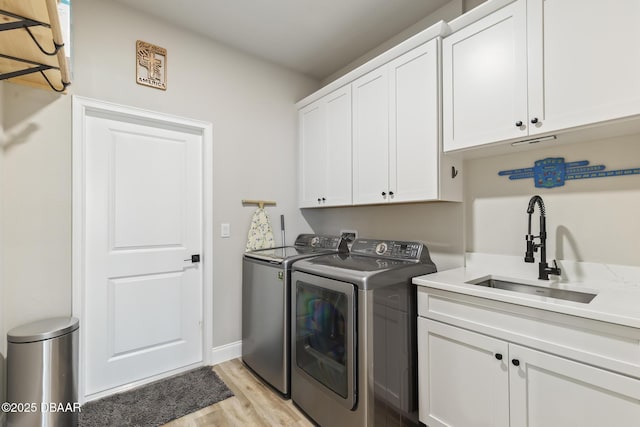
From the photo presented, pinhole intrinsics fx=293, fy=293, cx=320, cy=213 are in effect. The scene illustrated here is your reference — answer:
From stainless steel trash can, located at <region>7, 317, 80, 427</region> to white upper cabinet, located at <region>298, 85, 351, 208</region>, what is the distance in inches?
79.2

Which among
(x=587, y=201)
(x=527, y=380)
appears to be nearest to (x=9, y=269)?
(x=527, y=380)

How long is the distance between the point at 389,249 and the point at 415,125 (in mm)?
893

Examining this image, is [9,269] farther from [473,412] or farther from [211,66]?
[473,412]

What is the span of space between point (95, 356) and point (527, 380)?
2629 millimetres

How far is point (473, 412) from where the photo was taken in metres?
1.46

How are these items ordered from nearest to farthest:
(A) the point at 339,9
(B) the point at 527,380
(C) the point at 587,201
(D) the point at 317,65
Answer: (B) the point at 527,380
(C) the point at 587,201
(A) the point at 339,9
(D) the point at 317,65

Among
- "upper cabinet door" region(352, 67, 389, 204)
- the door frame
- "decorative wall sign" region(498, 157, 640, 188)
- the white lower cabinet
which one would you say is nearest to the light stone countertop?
the white lower cabinet

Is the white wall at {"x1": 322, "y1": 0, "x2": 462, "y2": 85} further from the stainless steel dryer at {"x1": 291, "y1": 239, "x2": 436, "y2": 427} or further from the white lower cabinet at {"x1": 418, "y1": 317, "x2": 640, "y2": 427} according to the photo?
the white lower cabinet at {"x1": 418, "y1": 317, "x2": 640, "y2": 427}

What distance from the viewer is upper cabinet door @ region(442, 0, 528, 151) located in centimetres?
152

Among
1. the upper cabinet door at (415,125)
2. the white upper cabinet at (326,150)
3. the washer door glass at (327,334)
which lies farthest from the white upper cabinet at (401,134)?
the washer door glass at (327,334)

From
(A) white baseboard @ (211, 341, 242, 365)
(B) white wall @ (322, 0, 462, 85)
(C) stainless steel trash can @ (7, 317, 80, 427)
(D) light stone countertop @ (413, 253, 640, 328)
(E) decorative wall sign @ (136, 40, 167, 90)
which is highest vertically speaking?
(B) white wall @ (322, 0, 462, 85)

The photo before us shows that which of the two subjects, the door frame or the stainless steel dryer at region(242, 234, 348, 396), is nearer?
the door frame

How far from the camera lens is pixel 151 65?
227 centimetres

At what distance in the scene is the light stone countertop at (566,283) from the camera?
1.11 m
